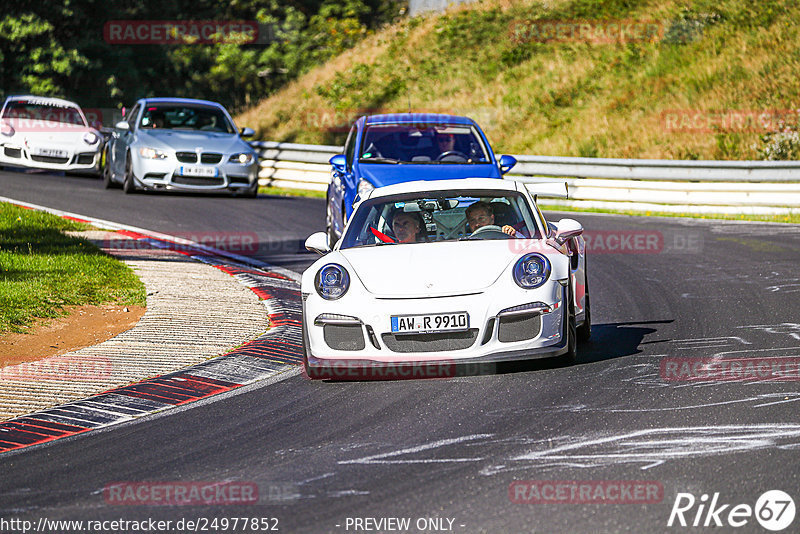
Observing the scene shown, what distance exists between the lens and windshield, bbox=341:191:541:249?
870cm

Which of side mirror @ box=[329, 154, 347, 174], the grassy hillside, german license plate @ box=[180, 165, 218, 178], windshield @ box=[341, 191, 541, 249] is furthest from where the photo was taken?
the grassy hillside

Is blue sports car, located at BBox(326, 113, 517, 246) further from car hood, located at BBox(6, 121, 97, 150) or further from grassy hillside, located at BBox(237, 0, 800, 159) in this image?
car hood, located at BBox(6, 121, 97, 150)

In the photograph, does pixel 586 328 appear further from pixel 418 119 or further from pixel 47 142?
pixel 47 142

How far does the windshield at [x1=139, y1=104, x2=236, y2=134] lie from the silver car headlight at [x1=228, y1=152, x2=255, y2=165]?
1069mm

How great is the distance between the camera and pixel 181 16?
5203cm

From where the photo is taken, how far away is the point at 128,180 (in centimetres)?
2075

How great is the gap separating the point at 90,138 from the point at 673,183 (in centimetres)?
1120

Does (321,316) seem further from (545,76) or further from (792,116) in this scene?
(545,76)

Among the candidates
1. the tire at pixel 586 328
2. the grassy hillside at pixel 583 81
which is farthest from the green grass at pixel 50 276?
the grassy hillside at pixel 583 81

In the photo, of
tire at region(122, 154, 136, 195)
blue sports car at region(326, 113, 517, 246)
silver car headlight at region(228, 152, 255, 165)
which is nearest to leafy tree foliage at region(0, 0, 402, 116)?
tire at region(122, 154, 136, 195)

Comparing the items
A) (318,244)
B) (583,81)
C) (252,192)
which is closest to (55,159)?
(252,192)

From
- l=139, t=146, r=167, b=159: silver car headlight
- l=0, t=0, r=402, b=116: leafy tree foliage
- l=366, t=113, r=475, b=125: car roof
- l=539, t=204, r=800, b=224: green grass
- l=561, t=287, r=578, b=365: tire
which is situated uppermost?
l=0, t=0, r=402, b=116: leafy tree foliage

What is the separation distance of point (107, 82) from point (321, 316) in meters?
37.9

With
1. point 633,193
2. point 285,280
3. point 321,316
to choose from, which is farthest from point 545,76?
point 321,316
